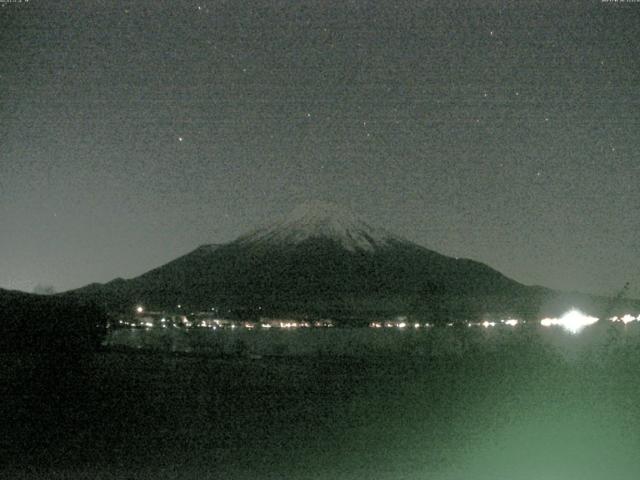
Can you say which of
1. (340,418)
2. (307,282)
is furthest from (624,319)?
(307,282)

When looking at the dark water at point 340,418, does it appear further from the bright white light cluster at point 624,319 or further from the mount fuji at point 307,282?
the mount fuji at point 307,282

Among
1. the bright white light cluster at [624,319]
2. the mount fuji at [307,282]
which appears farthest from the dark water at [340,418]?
the mount fuji at [307,282]

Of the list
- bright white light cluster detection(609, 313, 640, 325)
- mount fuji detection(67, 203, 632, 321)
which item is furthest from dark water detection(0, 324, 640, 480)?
mount fuji detection(67, 203, 632, 321)

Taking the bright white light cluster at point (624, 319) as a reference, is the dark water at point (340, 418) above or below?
below

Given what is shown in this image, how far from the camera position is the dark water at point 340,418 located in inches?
416

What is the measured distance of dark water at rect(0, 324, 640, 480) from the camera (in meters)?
10.6

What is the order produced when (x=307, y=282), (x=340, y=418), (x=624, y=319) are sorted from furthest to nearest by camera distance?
1. (x=307, y=282)
2. (x=624, y=319)
3. (x=340, y=418)

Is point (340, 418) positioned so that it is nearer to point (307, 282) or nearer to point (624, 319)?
point (624, 319)

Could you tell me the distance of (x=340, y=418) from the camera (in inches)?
548

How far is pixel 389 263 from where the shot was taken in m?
144

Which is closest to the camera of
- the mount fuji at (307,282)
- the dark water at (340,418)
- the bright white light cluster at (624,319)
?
the dark water at (340,418)

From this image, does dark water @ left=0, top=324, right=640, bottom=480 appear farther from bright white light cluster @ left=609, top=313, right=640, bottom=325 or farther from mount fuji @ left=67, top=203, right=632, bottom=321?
mount fuji @ left=67, top=203, right=632, bottom=321

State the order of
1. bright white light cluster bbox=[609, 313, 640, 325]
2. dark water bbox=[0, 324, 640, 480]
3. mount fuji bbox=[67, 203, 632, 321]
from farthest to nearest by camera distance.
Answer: mount fuji bbox=[67, 203, 632, 321] → bright white light cluster bbox=[609, 313, 640, 325] → dark water bbox=[0, 324, 640, 480]

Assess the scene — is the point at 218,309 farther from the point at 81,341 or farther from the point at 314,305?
the point at 81,341
